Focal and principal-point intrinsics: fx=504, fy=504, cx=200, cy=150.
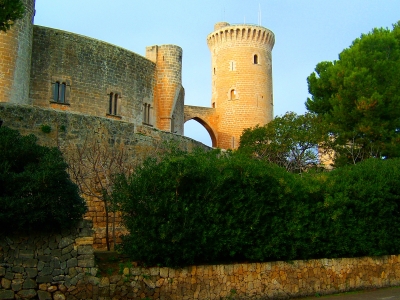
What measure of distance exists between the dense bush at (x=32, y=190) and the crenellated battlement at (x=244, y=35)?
3646cm

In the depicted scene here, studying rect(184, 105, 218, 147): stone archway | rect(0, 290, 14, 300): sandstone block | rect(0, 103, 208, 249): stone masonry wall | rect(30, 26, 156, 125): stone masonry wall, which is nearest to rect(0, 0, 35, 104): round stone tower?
rect(30, 26, 156, 125): stone masonry wall

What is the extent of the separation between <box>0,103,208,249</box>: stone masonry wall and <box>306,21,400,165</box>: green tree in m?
10.3

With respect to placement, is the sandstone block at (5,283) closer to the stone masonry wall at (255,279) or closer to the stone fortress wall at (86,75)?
the stone masonry wall at (255,279)

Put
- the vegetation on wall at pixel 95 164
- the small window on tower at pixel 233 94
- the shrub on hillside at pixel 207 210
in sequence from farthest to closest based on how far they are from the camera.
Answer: the small window on tower at pixel 233 94 < the vegetation on wall at pixel 95 164 < the shrub on hillside at pixel 207 210

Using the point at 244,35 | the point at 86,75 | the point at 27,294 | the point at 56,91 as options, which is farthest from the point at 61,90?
the point at 244,35

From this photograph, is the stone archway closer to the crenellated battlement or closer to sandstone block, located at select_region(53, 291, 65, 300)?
the crenellated battlement

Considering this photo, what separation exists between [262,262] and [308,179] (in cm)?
316

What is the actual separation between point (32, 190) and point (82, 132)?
22.9 ft

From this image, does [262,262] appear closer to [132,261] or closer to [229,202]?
[229,202]

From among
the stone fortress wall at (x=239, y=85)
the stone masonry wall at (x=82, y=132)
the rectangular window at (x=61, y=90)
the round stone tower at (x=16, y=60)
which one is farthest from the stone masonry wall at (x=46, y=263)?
the stone fortress wall at (x=239, y=85)

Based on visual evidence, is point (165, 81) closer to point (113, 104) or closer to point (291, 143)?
point (113, 104)

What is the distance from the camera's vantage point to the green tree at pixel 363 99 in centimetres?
2297

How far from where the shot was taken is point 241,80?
1731 inches

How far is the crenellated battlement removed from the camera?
146 feet
